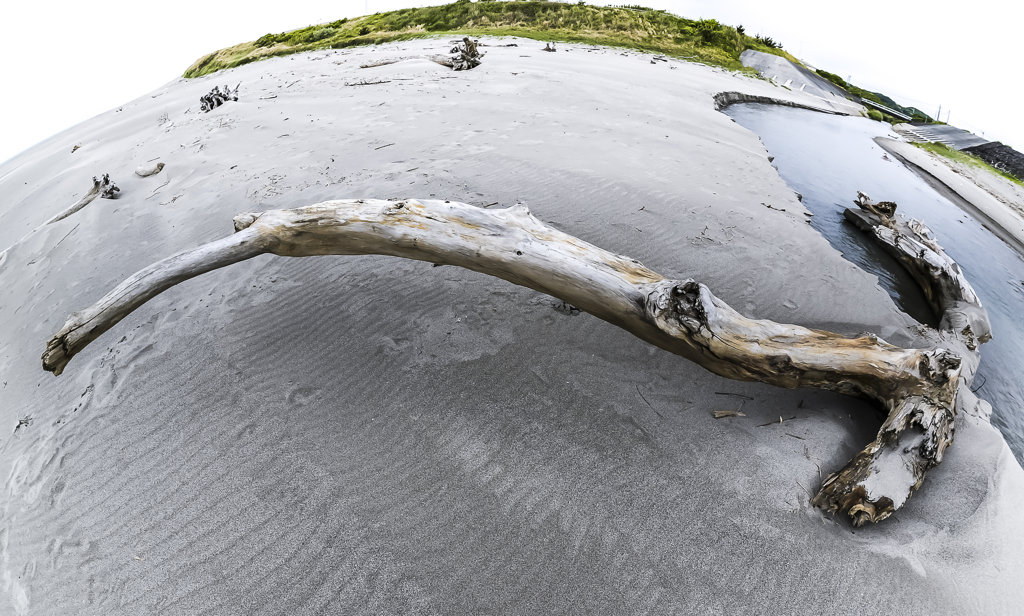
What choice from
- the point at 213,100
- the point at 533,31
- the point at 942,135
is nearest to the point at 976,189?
the point at 942,135

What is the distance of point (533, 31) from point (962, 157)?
15303 millimetres

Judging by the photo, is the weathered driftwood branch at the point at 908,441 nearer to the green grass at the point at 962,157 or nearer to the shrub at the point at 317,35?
the green grass at the point at 962,157

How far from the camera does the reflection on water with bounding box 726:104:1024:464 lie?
3.64 meters

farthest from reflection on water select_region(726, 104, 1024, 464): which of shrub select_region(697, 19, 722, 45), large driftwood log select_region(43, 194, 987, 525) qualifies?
shrub select_region(697, 19, 722, 45)

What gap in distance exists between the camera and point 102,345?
3293 millimetres

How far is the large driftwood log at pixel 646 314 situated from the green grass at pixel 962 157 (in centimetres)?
1136

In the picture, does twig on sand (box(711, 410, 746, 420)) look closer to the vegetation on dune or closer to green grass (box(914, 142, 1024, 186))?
green grass (box(914, 142, 1024, 186))

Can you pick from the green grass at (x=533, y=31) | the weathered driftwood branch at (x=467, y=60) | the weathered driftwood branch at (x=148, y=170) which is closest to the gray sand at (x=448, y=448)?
the weathered driftwood branch at (x=148, y=170)

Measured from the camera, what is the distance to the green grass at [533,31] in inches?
706

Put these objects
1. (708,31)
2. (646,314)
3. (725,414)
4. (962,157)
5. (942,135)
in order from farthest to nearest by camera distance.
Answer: (708,31), (942,135), (962,157), (725,414), (646,314)

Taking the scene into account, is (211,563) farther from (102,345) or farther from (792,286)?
(792,286)

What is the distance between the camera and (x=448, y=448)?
2432mm

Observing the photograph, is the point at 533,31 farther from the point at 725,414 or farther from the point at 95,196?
the point at 725,414

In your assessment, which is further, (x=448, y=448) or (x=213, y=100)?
(x=213, y=100)
